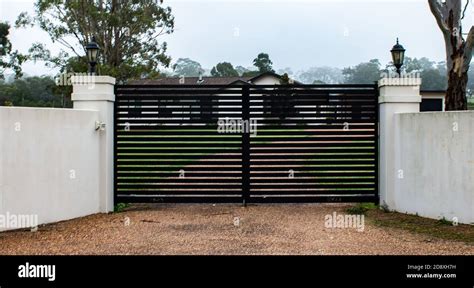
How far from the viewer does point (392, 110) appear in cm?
899

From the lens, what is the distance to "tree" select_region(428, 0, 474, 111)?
466 inches

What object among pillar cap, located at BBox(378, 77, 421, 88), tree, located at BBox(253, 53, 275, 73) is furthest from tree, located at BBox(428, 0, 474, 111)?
tree, located at BBox(253, 53, 275, 73)

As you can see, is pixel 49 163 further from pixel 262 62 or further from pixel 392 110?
pixel 262 62

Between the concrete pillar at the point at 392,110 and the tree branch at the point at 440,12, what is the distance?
3.83 meters

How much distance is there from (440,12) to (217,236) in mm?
8171

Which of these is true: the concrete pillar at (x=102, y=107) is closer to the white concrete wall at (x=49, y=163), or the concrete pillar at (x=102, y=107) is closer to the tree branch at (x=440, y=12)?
the white concrete wall at (x=49, y=163)

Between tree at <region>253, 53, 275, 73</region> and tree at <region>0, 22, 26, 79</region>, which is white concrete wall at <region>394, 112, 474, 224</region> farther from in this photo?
tree at <region>253, 53, 275, 73</region>

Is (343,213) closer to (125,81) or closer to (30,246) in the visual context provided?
(30,246)

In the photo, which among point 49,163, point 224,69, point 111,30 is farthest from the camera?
point 224,69

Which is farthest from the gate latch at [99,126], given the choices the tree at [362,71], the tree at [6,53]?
the tree at [362,71]

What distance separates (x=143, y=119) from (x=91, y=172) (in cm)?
126

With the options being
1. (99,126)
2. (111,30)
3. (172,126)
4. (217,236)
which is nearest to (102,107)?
(99,126)

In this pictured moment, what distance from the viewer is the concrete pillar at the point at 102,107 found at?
877 centimetres
